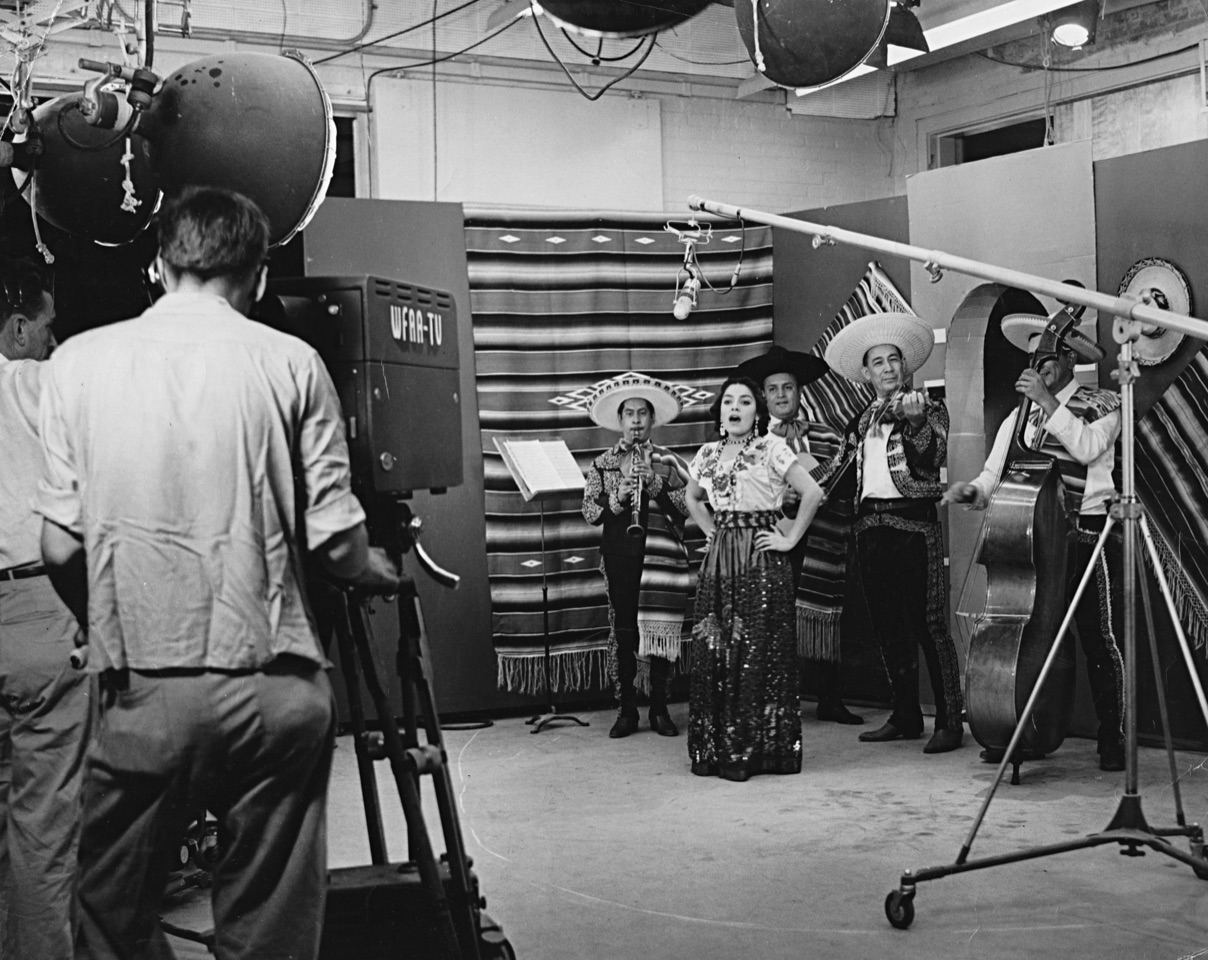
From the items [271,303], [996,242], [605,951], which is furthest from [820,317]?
[271,303]

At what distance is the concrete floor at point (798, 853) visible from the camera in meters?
3.43

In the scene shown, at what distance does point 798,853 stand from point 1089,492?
2003mm

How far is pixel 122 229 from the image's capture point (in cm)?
308

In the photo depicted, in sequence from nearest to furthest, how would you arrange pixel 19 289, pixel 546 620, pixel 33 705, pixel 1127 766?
pixel 33 705
pixel 19 289
pixel 1127 766
pixel 546 620

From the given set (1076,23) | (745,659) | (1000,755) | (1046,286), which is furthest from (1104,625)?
(1076,23)

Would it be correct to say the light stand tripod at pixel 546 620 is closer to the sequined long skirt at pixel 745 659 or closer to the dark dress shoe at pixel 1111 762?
the sequined long skirt at pixel 745 659

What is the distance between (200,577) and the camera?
2.00m

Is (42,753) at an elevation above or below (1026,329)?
below

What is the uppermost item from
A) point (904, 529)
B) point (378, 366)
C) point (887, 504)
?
point (378, 366)

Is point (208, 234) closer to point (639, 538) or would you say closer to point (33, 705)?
point (33, 705)

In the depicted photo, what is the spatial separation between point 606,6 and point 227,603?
5.87 feet

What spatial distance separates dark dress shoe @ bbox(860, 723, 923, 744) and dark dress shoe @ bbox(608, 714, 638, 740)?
1016mm

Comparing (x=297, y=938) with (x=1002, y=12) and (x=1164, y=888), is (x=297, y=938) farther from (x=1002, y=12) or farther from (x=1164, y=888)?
(x=1002, y=12)

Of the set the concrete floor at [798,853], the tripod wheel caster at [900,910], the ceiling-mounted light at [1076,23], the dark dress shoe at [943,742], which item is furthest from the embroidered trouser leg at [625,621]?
the ceiling-mounted light at [1076,23]
